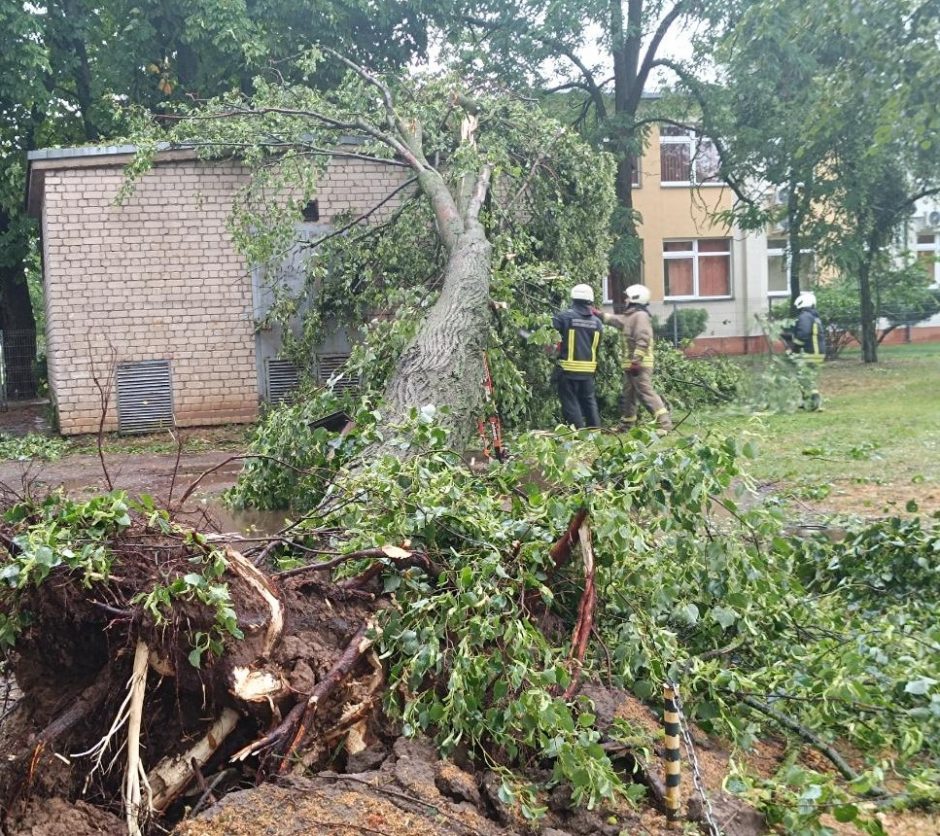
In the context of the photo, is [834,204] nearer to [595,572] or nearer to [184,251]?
[184,251]

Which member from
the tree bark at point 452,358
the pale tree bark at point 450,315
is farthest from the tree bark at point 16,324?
the tree bark at point 452,358

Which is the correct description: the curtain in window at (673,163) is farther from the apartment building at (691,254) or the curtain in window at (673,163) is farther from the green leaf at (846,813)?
the green leaf at (846,813)

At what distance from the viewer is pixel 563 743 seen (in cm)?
307

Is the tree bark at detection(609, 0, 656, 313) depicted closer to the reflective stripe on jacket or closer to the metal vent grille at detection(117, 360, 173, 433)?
the reflective stripe on jacket

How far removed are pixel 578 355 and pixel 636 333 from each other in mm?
1287

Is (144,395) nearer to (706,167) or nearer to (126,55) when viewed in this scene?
(126,55)

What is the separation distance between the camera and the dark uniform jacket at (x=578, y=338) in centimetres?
999

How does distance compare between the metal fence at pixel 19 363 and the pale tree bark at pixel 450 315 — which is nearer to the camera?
the pale tree bark at pixel 450 315

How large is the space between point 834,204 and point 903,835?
16.2 meters

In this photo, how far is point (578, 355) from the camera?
1013 centimetres

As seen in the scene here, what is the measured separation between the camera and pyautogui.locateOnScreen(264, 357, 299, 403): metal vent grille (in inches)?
516

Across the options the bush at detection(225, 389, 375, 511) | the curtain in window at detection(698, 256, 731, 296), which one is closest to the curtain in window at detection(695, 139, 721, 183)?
the curtain in window at detection(698, 256, 731, 296)

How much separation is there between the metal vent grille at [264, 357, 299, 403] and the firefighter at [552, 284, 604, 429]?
4151 millimetres

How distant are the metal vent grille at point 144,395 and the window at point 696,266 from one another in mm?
17364
